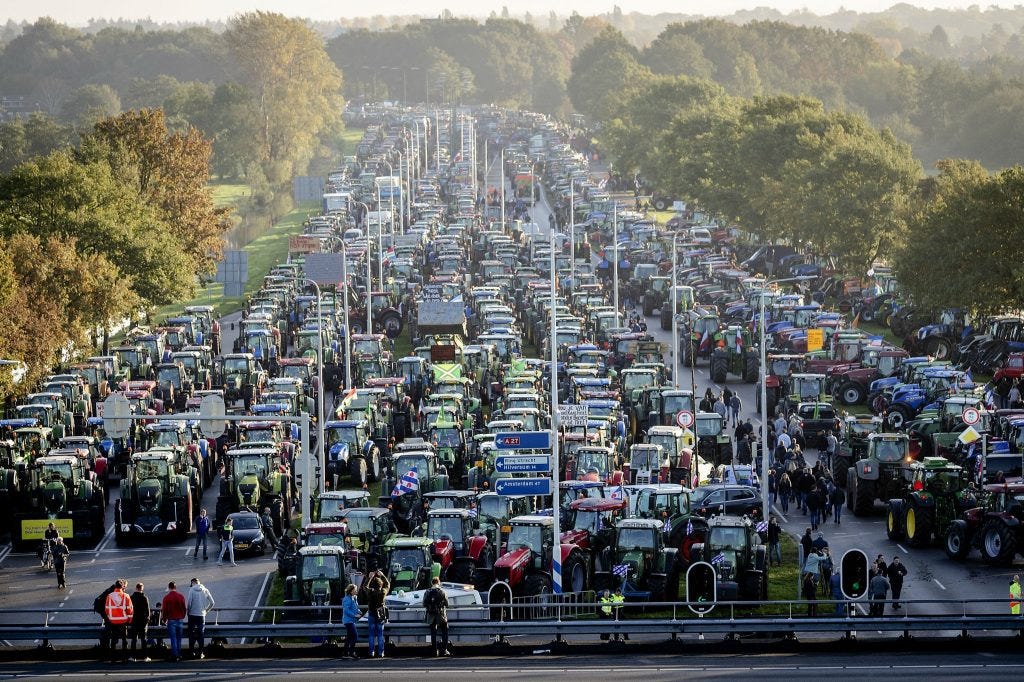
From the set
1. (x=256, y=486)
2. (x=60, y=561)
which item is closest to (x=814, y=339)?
(x=256, y=486)

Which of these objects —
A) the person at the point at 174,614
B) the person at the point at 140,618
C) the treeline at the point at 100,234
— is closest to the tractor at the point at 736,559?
the person at the point at 174,614

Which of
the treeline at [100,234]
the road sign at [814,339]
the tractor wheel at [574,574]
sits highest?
the treeline at [100,234]

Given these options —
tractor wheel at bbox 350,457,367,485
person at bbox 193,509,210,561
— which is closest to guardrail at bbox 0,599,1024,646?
person at bbox 193,509,210,561

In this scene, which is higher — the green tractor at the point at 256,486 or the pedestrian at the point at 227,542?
the green tractor at the point at 256,486

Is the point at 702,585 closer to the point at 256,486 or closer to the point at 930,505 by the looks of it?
the point at 930,505

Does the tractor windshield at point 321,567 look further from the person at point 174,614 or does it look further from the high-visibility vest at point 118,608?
the high-visibility vest at point 118,608

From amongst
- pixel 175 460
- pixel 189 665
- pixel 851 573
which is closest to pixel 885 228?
pixel 175 460

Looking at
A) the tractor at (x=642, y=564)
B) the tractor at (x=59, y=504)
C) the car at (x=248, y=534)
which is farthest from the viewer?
the tractor at (x=59, y=504)
